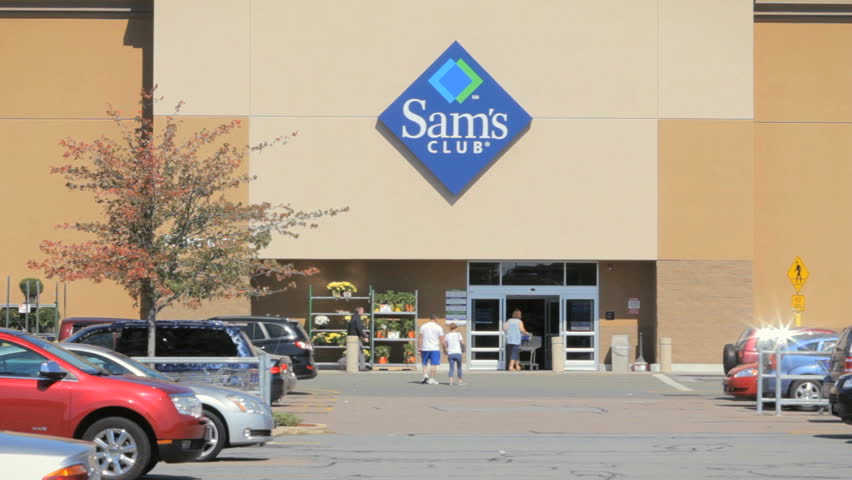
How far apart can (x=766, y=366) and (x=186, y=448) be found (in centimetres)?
1638

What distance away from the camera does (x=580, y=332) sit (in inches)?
1661

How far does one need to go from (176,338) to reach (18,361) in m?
7.47

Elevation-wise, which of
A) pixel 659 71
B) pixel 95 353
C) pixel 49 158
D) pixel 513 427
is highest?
pixel 659 71

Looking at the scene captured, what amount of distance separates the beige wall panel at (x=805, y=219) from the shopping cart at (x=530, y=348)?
6.91m

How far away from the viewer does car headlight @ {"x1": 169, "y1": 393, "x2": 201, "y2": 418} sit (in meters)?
13.8

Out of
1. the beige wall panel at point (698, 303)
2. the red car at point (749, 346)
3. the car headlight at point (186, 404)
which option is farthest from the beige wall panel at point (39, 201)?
the car headlight at point (186, 404)

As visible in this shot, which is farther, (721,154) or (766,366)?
(721,154)

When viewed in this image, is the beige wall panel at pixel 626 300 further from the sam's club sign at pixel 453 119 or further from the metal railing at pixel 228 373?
the metal railing at pixel 228 373

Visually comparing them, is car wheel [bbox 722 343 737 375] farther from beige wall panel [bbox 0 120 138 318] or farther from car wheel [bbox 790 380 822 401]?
beige wall panel [bbox 0 120 138 318]

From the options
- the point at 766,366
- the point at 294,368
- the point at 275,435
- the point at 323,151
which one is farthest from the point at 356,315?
the point at 275,435

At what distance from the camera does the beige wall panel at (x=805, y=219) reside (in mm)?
42188

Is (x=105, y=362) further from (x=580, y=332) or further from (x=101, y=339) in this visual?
(x=580, y=332)

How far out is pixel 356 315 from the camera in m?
39.8

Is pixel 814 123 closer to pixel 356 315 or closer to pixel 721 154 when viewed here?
pixel 721 154
